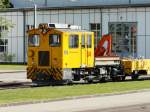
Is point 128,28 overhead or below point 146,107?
overhead

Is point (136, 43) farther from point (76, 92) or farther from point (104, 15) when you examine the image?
point (76, 92)

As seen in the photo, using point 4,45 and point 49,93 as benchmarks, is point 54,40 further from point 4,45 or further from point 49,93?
point 4,45

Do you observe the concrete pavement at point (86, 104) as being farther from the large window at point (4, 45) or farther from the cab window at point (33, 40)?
the large window at point (4, 45)


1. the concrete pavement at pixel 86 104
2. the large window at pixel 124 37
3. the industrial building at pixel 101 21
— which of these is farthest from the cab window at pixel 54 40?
the large window at pixel 124 37

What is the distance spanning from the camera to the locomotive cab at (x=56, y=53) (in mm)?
32156

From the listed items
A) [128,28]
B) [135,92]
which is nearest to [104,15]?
[128,28]

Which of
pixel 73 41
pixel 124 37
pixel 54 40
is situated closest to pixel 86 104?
pixel 54 40

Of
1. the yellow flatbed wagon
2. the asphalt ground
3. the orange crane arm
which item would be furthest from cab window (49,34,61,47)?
the asphalt ground

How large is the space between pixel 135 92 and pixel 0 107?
27.3 ft

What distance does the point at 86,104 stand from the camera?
21875 millimetres

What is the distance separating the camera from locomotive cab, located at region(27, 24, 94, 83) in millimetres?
32156

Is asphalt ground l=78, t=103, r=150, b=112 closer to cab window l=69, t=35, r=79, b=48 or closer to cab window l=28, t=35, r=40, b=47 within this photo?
cab window l=69, t=35, r=79, b=48

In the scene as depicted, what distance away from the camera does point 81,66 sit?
3328cm

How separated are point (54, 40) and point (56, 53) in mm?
791
